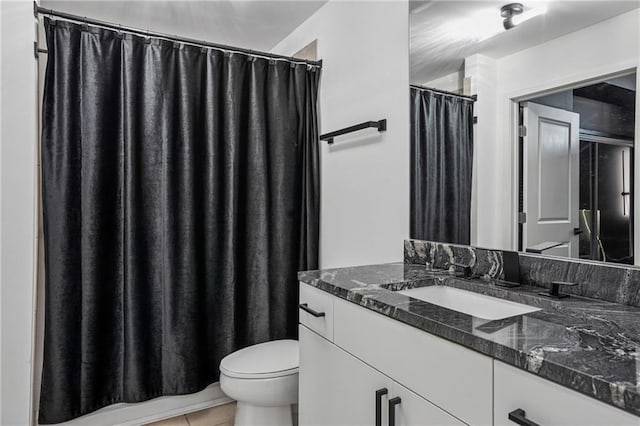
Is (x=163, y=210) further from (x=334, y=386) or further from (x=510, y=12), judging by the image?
(x=510, y=12)

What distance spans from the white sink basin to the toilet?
782 mm

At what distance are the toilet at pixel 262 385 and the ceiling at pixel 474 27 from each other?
145cm

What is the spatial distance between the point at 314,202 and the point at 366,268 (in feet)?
3.11

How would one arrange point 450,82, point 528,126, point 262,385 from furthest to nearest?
point 262,385, point 450,82, point 528,126

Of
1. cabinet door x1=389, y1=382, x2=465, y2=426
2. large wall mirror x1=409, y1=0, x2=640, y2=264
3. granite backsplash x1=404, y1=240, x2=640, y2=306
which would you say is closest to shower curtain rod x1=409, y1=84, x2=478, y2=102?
large wall mirror x1=409, y1=0, x2=640, y2=264

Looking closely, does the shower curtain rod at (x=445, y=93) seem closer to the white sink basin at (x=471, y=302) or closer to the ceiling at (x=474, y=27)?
the ceiling at (x=474, y=27)

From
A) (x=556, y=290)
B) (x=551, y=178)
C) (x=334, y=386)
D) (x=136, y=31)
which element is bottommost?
(x=334, y=386)

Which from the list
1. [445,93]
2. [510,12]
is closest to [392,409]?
[445,93]

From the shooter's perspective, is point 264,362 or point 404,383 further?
point 264,362

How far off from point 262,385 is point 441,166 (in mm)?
1242

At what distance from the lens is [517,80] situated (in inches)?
54.8

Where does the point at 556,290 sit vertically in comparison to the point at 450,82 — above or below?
below

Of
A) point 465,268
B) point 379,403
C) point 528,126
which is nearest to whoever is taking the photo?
point 379,403

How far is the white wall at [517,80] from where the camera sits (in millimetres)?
1126
